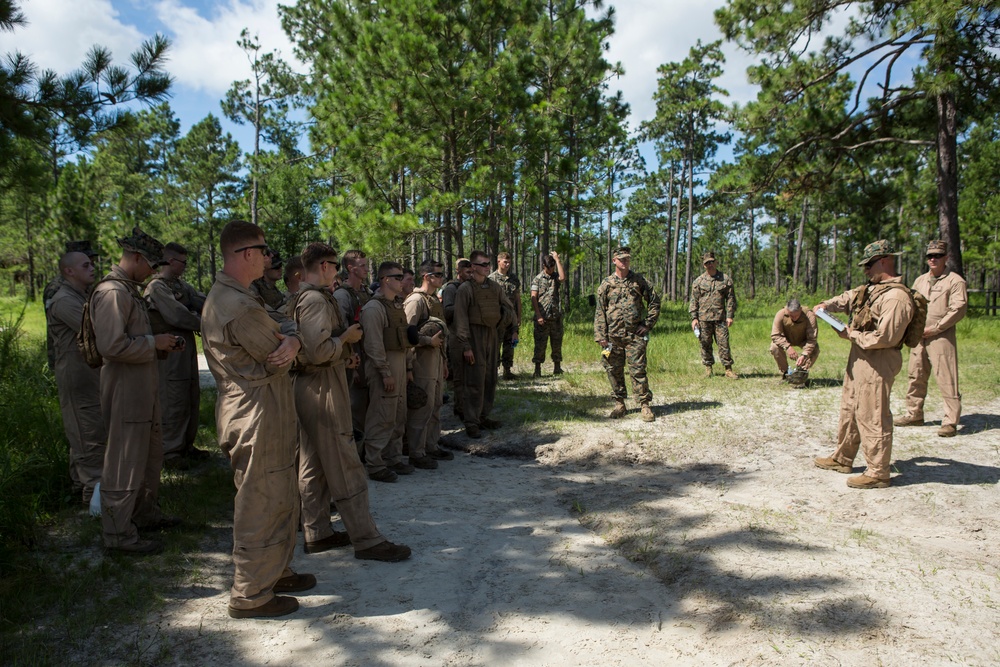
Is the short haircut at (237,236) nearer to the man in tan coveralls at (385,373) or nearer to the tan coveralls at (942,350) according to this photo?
the man in tan coveralls at (385,373)

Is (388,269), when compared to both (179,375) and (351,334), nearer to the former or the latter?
(351,334)

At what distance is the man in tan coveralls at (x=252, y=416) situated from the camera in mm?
3176

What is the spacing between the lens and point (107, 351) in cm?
402

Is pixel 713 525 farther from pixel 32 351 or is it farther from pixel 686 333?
pixel 686 333

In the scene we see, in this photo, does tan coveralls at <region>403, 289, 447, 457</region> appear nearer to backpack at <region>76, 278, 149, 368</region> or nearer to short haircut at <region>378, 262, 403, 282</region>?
short haircut at <region>378, 262, 403, 282</region>

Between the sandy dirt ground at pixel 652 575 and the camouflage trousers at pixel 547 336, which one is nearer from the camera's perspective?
the sandy dirt ground at pixel 652 575

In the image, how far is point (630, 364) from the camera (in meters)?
7.84

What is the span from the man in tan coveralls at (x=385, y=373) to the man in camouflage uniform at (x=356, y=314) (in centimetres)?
26

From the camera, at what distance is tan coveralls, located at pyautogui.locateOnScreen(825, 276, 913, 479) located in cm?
500

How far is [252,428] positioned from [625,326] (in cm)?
547

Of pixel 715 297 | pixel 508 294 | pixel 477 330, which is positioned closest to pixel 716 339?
pixel 715 297

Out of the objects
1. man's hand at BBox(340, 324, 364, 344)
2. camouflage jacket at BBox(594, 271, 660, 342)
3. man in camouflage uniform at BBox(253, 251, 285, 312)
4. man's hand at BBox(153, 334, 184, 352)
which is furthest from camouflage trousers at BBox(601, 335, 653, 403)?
man's hand at BBox(153, 334, 184, 352)

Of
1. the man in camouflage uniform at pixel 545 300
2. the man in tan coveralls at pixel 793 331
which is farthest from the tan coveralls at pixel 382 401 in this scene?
the man in tan coveralls at pixel 793 331

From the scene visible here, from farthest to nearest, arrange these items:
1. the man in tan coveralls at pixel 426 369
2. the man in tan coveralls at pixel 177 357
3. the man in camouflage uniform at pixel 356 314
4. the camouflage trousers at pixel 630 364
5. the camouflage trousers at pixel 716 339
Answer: the camouflage trousers at pixel 716 339, the camouflage trousers at pixel 630 364, the man in tan coveralls at pixel 426 369, the man in camouflage uniform at pixel 356 314, the man in tan coveralls at pixel 177 357
